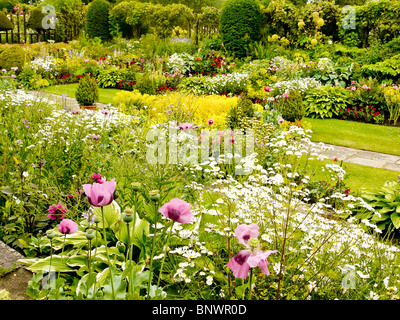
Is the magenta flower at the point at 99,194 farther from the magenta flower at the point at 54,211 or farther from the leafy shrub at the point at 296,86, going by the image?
the leafy shrub at the point at 296,86

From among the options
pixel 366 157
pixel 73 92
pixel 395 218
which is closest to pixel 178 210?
pixel 395 218

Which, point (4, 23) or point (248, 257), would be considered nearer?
point (248, 257)

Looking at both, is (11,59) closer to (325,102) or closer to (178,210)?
(325,102)

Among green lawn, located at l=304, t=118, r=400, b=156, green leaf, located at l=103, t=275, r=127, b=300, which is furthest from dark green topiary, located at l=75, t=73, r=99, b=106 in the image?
Result: green leaf, located at l=103, t=275, r=127, b=300

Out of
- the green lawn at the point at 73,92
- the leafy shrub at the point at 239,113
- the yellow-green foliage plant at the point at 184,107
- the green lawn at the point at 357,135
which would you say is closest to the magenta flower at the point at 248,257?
the yellow-green foliage plant at the point at 184,107

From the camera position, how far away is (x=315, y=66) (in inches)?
374

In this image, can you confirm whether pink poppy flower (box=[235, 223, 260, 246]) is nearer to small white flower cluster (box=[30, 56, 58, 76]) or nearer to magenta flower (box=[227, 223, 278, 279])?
magenta flower (box=[227, 223, 278, 279])

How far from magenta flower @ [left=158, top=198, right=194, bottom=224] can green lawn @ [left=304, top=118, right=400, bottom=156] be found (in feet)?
17.3

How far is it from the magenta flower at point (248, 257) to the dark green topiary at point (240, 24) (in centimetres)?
1139

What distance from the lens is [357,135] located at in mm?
6434

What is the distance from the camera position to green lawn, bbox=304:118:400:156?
5840 mm

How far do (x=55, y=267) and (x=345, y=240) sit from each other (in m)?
1.75

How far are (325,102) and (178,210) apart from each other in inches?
293
